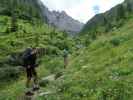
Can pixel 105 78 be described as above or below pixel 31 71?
above

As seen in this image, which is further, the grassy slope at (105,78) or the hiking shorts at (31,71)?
the hiking shorts at (31,71)

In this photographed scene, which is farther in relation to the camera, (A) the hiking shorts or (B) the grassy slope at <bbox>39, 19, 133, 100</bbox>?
(A) the hiking shorts

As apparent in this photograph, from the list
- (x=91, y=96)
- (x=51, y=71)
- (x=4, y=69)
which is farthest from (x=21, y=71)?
(x=91, y=96)

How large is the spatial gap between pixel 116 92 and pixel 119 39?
32.8 feet

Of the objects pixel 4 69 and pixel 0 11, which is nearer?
pixel 4 69

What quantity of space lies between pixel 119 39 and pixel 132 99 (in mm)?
11003

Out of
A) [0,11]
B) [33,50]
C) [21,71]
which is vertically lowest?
[21,71]

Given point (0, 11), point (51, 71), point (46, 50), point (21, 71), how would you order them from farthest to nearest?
1. point (0, 11)
2. point (46, 50)
3. point (21, 71)
4. point (51, 71)

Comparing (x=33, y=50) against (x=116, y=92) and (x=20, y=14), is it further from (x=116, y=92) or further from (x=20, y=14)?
(x=20, y=14)

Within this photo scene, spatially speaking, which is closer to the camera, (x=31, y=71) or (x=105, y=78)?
(x=105, y=78)

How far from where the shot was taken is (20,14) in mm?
128875

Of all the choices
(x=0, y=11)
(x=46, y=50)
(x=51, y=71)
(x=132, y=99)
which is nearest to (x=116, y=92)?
(x=132, y=99)

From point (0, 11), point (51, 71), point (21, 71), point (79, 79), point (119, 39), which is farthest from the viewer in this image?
point (0, 11)

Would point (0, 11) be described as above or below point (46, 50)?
above
